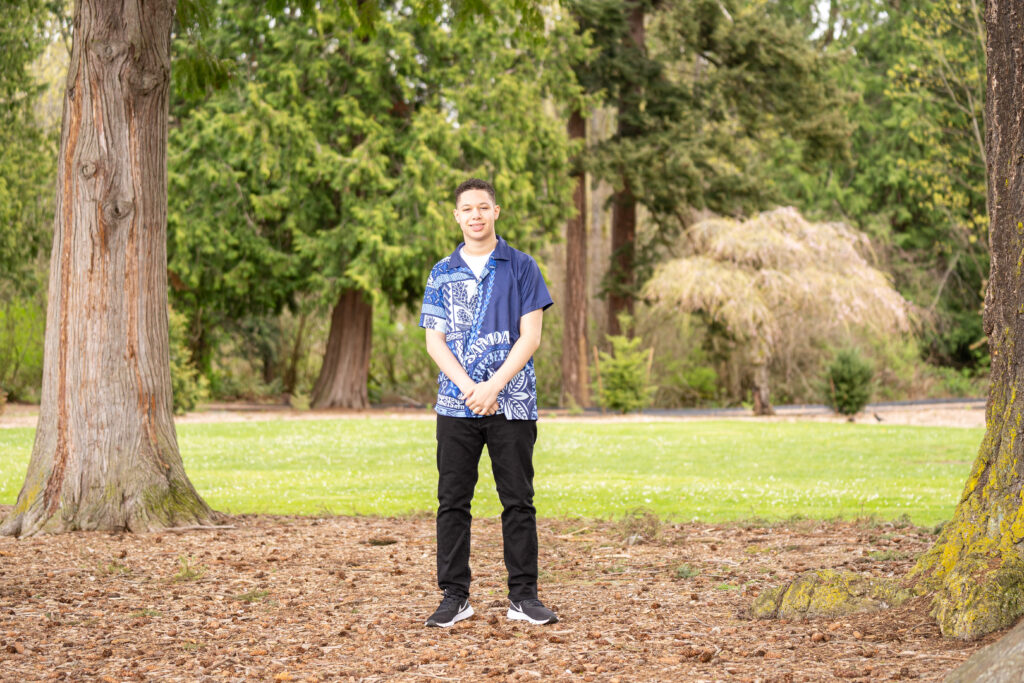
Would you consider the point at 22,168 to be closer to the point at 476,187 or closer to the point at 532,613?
the point at 476,187

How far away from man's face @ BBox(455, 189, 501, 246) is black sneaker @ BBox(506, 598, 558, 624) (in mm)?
1693

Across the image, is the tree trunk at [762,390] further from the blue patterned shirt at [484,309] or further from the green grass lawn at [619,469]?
the blue patterned shirt at [484,309]

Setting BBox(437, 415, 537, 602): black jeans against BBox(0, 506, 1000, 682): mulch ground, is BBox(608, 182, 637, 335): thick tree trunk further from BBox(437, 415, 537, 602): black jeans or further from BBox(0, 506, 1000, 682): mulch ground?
BBox(437, 415, 537, 602): black jeans

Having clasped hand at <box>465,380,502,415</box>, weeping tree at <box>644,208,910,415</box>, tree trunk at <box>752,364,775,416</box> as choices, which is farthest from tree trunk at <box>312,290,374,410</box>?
clasped hand at <box>465,380,502,415</box>

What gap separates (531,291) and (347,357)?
22662 millimetres

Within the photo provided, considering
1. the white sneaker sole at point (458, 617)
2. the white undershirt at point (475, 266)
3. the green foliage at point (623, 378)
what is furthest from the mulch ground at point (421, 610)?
the green foliage at point (623, 378)

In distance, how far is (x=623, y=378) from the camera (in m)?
25.6

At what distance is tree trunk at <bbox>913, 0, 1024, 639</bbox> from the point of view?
441cm

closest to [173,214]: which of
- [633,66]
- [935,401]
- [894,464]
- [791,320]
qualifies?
[633,66]

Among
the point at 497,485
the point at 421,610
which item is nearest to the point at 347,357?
the point at 421,610

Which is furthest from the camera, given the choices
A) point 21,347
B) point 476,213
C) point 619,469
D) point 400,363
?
point 400,363

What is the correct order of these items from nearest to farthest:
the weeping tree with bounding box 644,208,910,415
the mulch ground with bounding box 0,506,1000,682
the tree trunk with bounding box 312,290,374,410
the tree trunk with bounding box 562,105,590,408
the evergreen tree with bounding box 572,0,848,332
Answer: the mulch ground with bounding box 0,506,1000,682
the weeping tree with bounding box 644,208,910,415
the tree trunk with bounding box 312,290,374,410
the evergreen tree with bounding box 572,0,848,332
the tree trunk with bounding box 562,105,590,408

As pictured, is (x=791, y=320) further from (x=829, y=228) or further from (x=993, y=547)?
(x=993, y=547)

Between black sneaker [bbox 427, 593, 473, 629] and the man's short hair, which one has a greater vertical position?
the man's short hair
